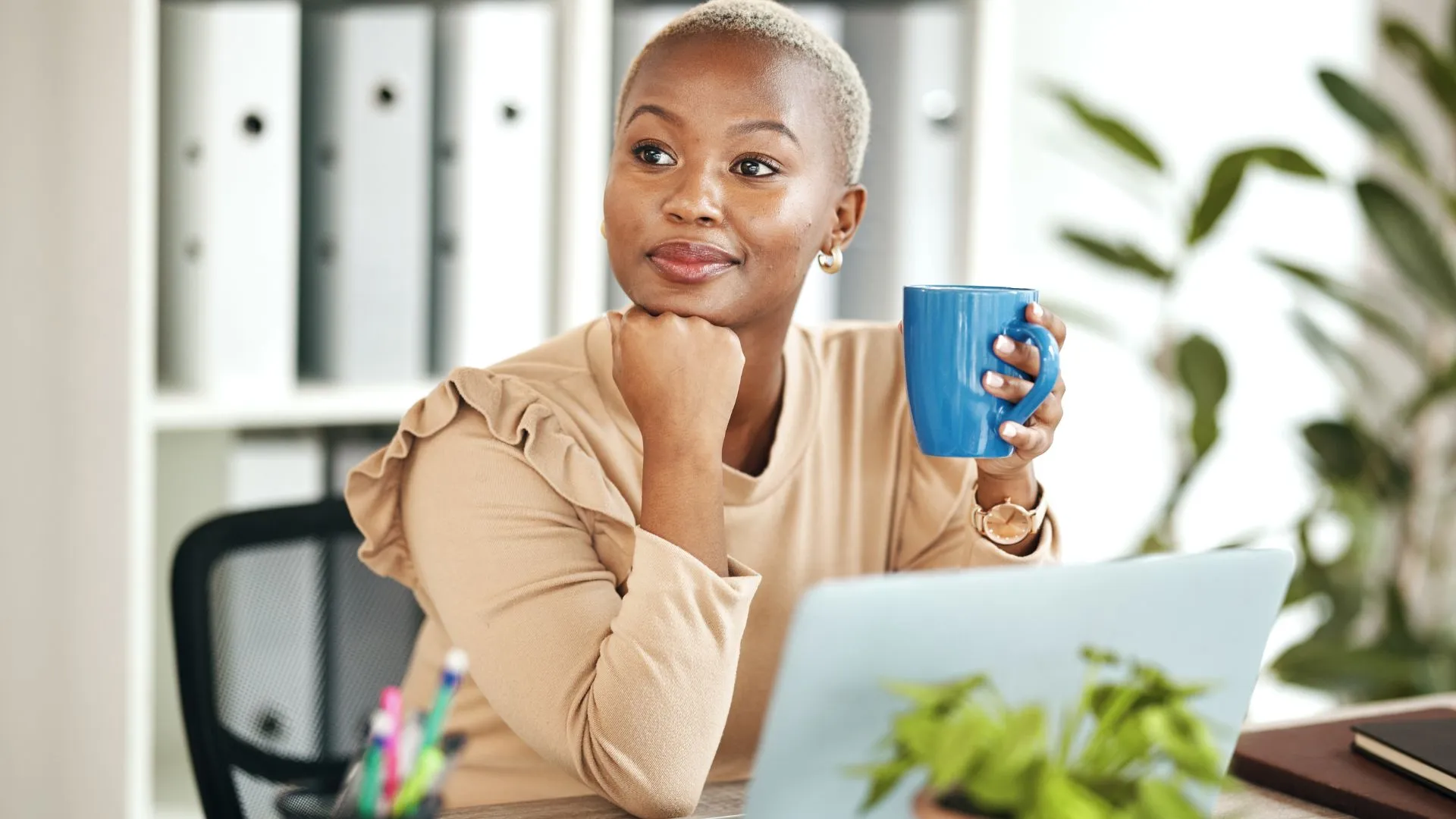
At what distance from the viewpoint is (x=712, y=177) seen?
107cm

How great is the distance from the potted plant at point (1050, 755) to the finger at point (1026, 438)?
0.36m

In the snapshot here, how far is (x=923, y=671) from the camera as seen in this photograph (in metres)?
0.68

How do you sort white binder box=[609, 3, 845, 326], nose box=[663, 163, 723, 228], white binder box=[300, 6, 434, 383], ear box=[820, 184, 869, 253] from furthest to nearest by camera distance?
white binder box=[609, 3, 845, 326], white binder box=[300, 6, 434, 383], ear box=[820, 184, 869, 253], nose box=[663, 163, 723, 228]

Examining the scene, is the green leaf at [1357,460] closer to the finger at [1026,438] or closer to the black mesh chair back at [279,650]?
the finger at [1026,438]

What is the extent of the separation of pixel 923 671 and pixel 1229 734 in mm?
203

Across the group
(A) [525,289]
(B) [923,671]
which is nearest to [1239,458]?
(A) [525,289]

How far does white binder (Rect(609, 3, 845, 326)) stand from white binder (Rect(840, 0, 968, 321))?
0.09 ft

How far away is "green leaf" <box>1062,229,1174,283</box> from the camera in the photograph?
2.12 meters

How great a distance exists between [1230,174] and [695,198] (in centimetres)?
124

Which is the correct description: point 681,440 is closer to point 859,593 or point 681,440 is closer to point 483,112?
point 859,593

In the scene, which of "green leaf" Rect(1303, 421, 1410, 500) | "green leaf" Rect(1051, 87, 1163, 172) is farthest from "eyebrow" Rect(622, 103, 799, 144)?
"green leaf" Rect(1303, 421, 1410, 500)

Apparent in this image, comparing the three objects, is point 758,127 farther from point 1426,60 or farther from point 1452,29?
point 1452,29

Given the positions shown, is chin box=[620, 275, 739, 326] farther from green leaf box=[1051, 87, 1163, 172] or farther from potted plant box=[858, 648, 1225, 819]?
green leaf box=[1051, 87, 1163, 172]

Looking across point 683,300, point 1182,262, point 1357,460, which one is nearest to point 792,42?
point 683,300
